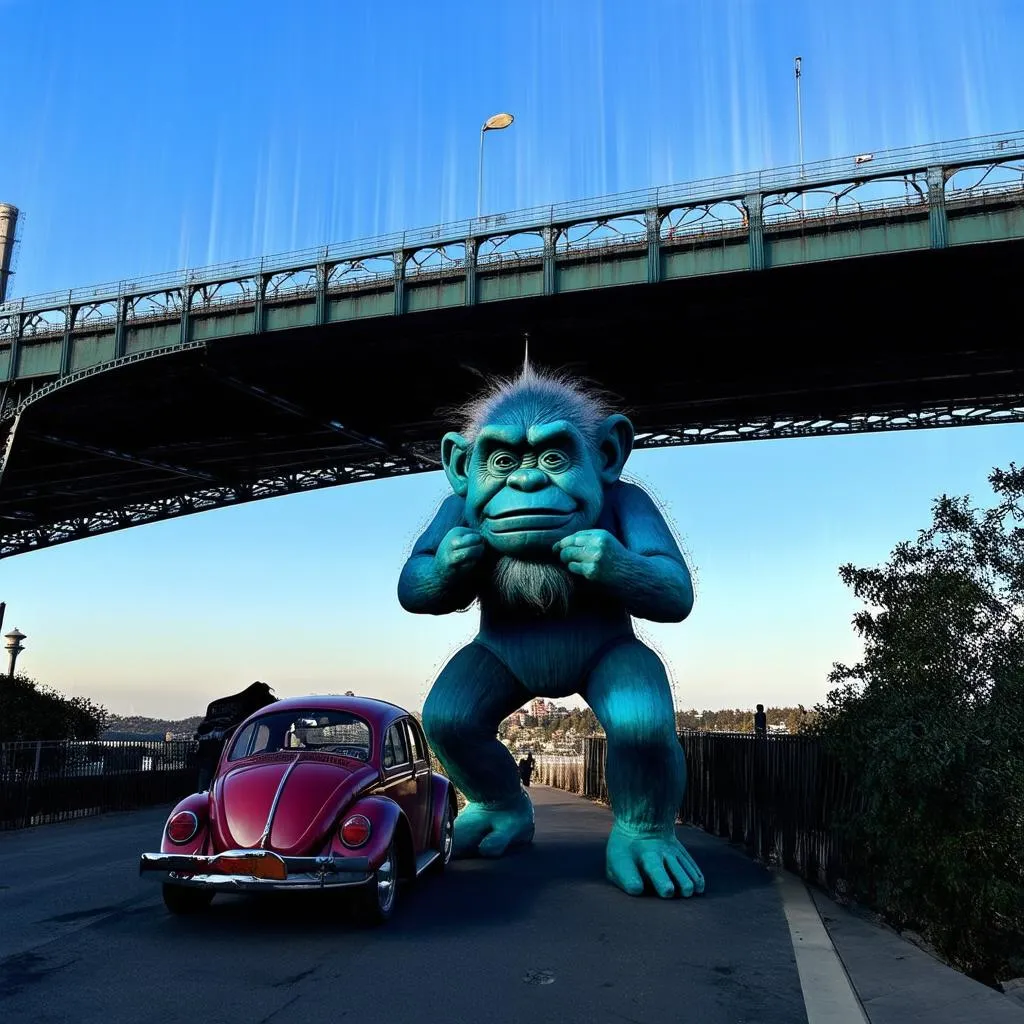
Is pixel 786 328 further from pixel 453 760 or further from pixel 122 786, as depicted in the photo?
pixel 453 760

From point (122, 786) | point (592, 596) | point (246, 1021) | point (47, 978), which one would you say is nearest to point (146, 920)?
point (47, 978)

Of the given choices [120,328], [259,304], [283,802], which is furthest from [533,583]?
[120,328]

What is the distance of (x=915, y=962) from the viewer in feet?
16.6

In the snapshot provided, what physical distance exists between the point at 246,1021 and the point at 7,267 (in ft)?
142

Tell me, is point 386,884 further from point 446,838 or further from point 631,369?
point 631,369

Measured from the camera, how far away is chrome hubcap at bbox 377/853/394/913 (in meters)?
5.56

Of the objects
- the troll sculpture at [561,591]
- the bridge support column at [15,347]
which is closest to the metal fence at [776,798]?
the troll sculpture at [561,591]

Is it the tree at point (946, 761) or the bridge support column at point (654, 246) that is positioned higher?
the bridge support column at point (654, 246)

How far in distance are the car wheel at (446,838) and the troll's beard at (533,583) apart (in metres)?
1.79

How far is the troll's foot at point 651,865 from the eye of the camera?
20.7 feet

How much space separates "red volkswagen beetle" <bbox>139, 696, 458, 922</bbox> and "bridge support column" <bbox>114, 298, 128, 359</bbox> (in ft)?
79.0

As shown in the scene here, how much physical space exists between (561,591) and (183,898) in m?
2.97

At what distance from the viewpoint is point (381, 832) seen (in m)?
5.49

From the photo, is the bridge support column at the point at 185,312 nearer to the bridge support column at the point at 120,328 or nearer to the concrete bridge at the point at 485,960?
the bridge support column at the point at 120,328
